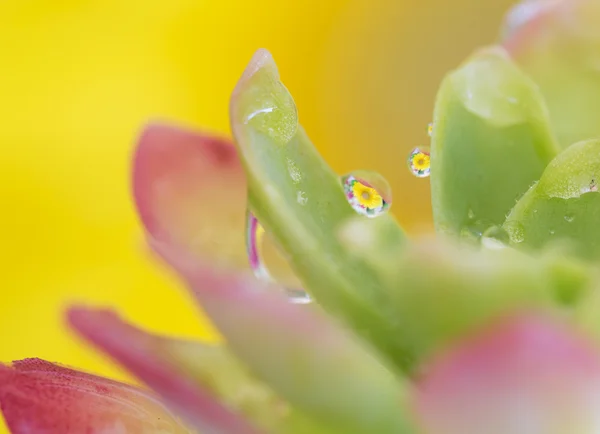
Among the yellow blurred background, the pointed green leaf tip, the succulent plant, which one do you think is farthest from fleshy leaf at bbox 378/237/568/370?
the yellow blurred background

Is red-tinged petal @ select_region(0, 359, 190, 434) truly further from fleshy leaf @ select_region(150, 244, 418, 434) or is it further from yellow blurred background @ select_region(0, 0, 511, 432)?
yellow blurred background @ select_region(0, 0, 511, 432)

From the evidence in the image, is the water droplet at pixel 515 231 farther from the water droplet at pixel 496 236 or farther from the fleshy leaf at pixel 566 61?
the fleshy leaf at pixel 566 61

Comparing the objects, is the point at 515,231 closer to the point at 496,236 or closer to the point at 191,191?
the point at 496,236

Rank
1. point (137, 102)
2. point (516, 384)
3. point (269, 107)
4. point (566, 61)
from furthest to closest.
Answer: point (137, 102)
point (566, 61)
point (269, 107)
point (516, 384)

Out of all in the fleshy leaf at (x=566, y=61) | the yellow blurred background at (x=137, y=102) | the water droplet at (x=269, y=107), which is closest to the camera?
the water droplet at (x=269, y=107)

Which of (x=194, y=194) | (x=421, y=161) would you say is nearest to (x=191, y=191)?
(x=194, y=194)

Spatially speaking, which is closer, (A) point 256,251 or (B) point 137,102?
(A) point 256,251

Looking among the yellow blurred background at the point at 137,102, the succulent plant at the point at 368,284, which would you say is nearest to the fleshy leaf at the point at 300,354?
the succulent plant at the point at 368,284

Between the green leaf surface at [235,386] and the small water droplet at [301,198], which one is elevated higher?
the small water droplet at [301,198]

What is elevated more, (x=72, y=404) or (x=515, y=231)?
(x=515, y=231)
